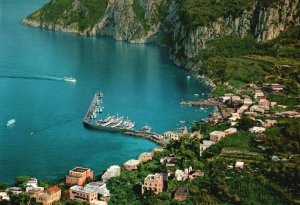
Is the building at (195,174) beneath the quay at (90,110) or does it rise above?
above

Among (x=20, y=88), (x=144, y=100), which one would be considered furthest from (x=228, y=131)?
(x=20, y=88)

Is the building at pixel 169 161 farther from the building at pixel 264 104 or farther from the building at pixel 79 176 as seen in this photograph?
the building at pixel 264 104

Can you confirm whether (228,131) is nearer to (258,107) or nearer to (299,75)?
(258,107)

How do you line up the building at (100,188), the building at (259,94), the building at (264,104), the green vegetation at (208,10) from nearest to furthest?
the building at (100,188) < the building at (264,104) < the building at (259,94) < the green vegetation at (208,10)

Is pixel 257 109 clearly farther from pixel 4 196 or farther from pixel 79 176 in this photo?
pixel 4 196

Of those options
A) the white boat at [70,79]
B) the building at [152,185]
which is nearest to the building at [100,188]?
the building at [152,185]

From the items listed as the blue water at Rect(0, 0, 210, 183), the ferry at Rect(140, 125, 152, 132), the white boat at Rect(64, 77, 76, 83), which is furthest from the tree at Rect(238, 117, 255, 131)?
the white boat at Rect(64, 77, 76, 83)

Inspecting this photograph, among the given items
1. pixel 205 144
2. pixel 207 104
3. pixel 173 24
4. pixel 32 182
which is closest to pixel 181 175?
pixel 205 144
